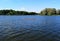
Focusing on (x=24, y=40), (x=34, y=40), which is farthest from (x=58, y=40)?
(x=24, y=40)

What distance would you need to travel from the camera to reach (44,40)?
15961mm

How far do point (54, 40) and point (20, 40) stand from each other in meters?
4.79

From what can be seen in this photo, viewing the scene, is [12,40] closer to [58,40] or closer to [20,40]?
[20,40]

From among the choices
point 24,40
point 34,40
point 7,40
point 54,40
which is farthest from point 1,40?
point 54,40

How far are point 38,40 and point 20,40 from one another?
8.35 ft

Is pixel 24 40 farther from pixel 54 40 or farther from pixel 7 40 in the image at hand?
pixel 54 40

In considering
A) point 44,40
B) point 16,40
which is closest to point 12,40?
point 16,40

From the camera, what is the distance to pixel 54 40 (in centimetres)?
1596

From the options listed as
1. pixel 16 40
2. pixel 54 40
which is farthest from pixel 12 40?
pixel 54 40

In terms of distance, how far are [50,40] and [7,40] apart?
19.8ft

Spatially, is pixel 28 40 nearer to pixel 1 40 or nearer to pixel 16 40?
pixel 16 40

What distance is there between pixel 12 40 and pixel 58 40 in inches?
254

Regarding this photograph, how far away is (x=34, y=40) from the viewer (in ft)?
52.6

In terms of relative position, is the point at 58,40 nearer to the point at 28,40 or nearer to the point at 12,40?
the point at 28,40
